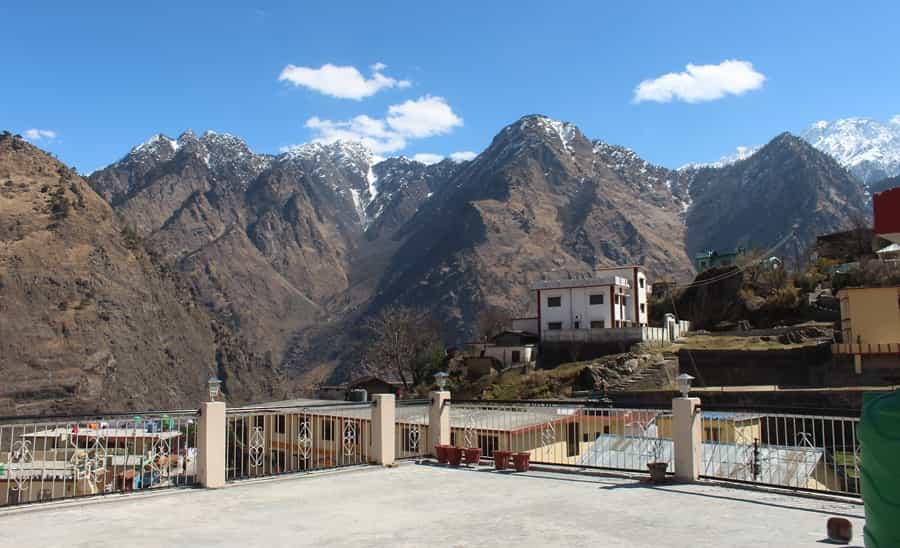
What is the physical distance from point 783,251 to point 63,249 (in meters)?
154

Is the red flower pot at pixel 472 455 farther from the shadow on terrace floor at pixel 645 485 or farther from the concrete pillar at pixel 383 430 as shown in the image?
the concrete pillar at pixel 383 430

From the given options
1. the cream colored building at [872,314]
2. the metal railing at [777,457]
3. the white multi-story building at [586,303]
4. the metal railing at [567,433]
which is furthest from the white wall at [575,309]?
the metal railing at [567,433]

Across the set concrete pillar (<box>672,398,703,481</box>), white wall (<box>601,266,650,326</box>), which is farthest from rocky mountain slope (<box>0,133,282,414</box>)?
concrete pillar (<box>672,398,703,481</box>)

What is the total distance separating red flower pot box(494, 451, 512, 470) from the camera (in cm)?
1308

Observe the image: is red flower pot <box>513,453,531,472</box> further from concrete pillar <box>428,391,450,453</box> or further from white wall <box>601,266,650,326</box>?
white wall <box>601,266,650,326</box>

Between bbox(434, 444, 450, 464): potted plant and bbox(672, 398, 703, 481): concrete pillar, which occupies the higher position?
bbox(672, 398, 703, 481): concrete pillar

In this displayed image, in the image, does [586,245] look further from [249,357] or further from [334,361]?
[249,357]

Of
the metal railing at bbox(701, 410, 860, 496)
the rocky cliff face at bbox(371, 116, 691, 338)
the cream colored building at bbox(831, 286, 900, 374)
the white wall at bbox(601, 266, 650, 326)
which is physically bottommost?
the metal railing at bbox(701, 410, 860, 496)

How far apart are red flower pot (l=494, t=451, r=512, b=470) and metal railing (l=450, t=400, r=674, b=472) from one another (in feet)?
2.72

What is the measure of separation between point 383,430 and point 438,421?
1.54 meters

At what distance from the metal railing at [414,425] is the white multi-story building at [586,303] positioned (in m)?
36.9

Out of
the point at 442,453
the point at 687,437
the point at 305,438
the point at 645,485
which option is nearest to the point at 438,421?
the point at 442,453

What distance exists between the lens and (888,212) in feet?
22.1

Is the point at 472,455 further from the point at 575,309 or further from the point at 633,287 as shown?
the point at 633,287
